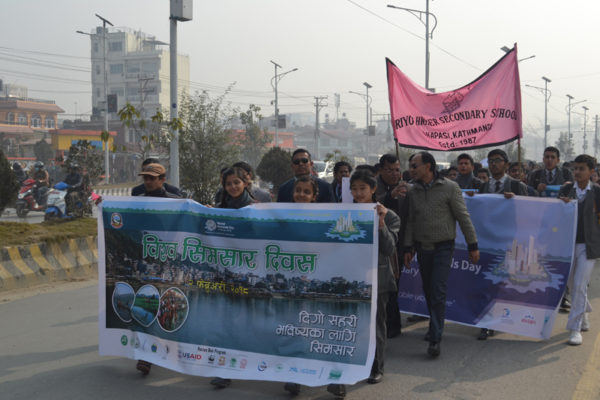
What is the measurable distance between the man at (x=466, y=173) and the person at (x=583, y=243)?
82.3 inches

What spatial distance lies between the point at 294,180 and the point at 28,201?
53.7 feet

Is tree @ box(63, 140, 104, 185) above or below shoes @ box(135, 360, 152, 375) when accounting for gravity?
above

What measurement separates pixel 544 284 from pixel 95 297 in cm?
546

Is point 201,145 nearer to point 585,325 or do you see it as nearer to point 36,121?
point 585,325

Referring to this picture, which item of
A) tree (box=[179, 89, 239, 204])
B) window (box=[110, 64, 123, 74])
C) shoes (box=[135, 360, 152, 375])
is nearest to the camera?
shoes (box=[135, 360, 152, 375])

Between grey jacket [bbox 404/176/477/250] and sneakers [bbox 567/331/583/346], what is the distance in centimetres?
143

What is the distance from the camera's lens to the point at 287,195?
626 centimetres

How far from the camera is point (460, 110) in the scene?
7.60 m

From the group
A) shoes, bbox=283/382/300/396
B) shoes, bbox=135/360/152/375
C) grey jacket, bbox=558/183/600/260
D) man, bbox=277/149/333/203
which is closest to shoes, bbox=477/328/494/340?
grey jacket, bbox=558/183/600/260

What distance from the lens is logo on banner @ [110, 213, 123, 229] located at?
213 inches

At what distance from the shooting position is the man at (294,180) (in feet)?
19.9

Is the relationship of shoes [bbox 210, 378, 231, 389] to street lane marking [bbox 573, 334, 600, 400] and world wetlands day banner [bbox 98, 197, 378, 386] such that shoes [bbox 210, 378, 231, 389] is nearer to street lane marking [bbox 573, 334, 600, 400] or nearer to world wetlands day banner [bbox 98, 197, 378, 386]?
world wetlands day banner [bbox 98, 197, 378, 386]

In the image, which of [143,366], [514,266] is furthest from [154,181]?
[514,266]

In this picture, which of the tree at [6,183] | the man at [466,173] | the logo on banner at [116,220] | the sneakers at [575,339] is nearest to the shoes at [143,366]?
the logo on banner at [116,220]
